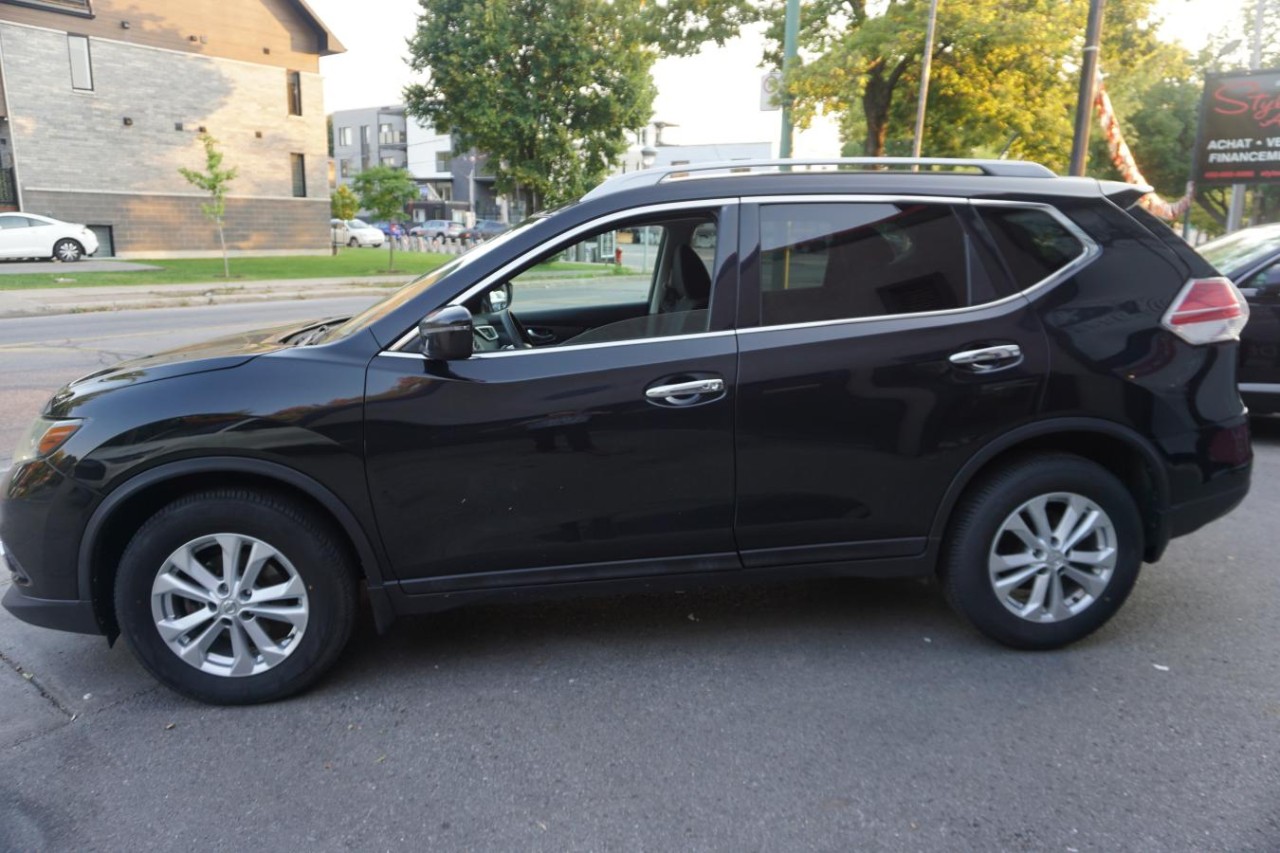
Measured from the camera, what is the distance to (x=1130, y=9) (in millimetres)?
19125

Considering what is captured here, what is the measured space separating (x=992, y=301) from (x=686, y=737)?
1.94m

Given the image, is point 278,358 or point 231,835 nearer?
point 231,835

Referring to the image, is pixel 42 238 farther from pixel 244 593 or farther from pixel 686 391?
pixel 686 391

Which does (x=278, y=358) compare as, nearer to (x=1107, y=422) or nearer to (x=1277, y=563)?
(x=1107, y=422)

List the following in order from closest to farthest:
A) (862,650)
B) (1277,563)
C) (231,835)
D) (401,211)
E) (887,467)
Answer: (231,835) → (887,467) → (862,650) → (1277,563) → (401,211)

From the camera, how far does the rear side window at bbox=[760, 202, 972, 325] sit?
3590 mm

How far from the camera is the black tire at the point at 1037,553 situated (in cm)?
366

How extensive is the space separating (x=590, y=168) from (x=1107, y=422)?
3522 centimetres

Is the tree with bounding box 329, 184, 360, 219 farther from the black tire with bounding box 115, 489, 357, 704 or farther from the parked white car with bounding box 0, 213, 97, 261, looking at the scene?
the black tire with bounding box 115, 489, 357, 704

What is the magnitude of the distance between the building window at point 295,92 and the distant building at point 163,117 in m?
0.04

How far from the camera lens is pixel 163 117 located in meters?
32.6

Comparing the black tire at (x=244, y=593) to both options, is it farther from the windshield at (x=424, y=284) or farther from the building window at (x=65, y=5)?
the building window at (x=65, y=5)

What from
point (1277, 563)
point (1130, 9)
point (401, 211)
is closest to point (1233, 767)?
point (1277, 563)

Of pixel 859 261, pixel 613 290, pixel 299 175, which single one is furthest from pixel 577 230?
pixel 299 175
